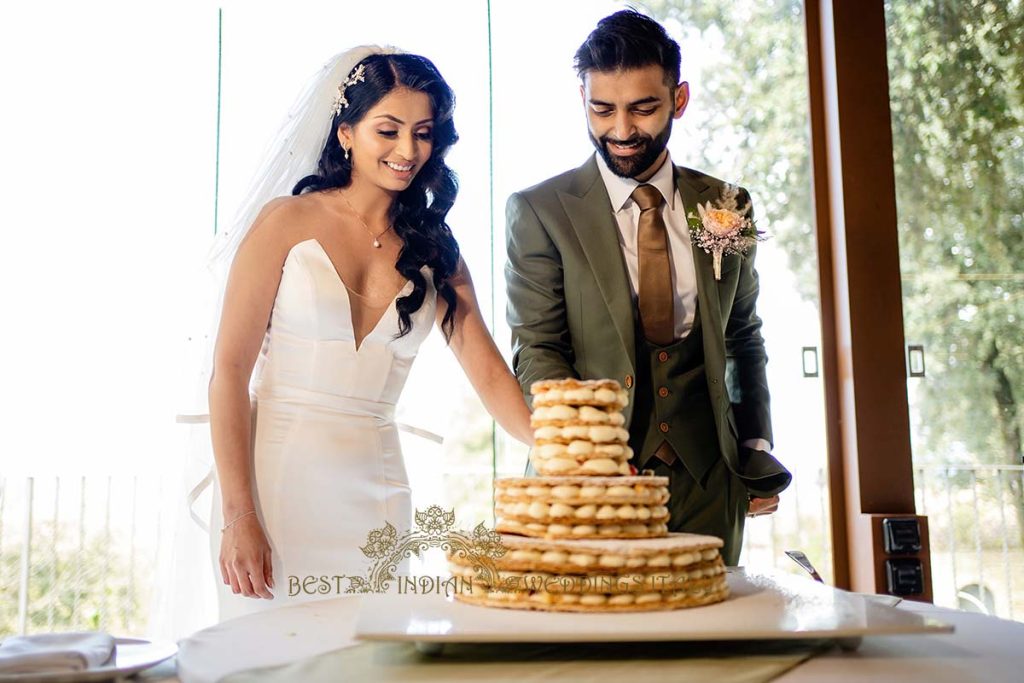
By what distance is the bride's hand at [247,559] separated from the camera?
2.17m

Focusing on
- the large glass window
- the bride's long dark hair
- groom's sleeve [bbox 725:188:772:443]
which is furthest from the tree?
the bride's long dark hair

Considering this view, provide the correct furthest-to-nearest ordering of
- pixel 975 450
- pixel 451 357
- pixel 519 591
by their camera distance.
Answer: pixel 975 450
pixel 451 357
pixel 519 591

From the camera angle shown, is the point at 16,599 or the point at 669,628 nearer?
the point at 669,628

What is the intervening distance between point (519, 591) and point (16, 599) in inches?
124

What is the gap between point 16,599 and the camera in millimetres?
3662

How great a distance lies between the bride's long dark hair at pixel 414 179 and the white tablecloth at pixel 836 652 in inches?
52.1

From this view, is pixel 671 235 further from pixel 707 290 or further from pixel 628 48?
pixel 628 48

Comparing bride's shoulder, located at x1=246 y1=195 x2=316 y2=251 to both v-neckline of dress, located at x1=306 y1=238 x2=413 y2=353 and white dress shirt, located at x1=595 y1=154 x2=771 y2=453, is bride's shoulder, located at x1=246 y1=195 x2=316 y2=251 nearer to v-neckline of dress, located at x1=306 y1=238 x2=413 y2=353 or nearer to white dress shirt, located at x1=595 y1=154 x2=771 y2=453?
v-neckline of dress, located at x1=306 y1=238 x2=413 y2=353

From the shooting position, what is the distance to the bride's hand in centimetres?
217

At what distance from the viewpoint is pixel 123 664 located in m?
1.08

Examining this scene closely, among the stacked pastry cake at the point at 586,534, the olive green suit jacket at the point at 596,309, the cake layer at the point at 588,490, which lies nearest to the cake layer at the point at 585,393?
the stacked pastry cake at the point at 586,534

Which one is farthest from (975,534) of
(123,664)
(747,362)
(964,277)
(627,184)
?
(123,664)

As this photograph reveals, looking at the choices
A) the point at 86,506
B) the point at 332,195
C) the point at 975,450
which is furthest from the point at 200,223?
the point at 975,450

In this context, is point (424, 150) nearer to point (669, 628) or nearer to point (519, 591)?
point (519, 591)
